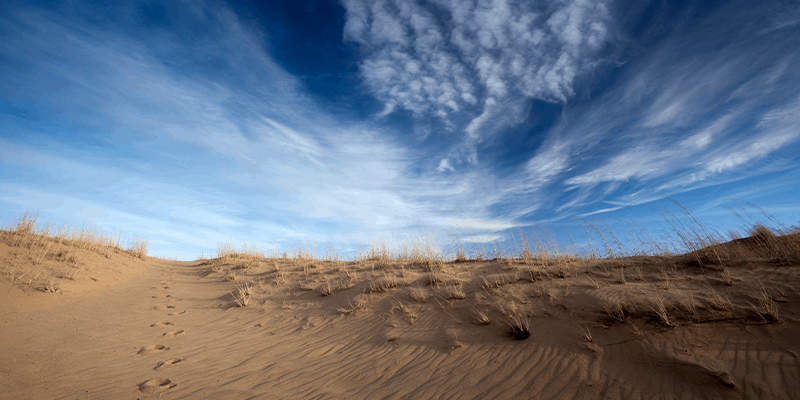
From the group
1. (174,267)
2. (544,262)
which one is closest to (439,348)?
(544,262)

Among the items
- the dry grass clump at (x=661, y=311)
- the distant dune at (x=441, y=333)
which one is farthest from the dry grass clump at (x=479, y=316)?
the dry grass clump at (x=661, y=311)

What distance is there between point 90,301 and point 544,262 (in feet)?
44.5

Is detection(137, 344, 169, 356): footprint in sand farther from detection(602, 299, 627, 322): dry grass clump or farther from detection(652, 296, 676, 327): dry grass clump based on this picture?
detection(652, 296, 676, 327): dry grass clump

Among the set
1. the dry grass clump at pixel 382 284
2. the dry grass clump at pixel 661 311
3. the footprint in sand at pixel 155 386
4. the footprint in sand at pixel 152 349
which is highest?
the dry grass clump at pixel 382 284

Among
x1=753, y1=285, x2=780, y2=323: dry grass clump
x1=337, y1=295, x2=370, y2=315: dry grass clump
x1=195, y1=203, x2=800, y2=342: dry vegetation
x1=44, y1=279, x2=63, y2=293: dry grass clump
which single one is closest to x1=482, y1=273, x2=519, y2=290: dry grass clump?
x1=195, y1=203, x2=800, y2=342: dry vegetation

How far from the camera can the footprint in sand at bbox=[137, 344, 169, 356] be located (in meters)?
6.65

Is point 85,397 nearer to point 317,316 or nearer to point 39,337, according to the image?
point 39,337

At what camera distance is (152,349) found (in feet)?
22.4

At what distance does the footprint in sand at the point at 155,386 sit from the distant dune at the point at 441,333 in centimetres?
3

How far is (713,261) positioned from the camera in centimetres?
746

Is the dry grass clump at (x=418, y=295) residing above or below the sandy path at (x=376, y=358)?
above

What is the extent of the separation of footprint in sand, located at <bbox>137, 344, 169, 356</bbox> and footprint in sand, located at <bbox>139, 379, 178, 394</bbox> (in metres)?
1.71

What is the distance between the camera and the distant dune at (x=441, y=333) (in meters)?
4.45

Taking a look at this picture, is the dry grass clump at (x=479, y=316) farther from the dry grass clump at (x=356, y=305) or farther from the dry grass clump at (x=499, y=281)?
the dry grass clump at (x=356, y=305)
